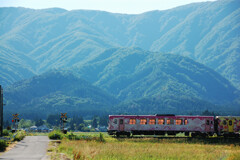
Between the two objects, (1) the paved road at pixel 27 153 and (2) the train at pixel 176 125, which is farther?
(2) the train at pixel 176 125

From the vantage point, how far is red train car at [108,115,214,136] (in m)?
67.6

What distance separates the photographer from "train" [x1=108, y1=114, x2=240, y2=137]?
6750 centimetres

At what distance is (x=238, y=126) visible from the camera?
2650 inches

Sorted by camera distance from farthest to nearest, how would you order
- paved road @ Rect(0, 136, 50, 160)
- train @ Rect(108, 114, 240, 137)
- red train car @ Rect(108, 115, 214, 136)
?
red train car @ Rect(108, 115, 214, 136) < train @ Rect(108, 114, 240, 137) < paved road @ Rect(0, 136, 50, 160)

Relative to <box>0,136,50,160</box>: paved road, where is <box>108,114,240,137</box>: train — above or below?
above

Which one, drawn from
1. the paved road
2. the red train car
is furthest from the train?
the paved road

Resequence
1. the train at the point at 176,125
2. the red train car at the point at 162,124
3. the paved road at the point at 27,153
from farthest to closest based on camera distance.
Answer: the red train car at the point at 162,124 → the train at the point at 176,125 → the paved road at the point at 27,153

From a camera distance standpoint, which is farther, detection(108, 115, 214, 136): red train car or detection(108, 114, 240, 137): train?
detection(108, 115, 214, 136): red train car

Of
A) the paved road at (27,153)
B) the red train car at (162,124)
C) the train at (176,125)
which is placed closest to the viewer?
the paved road at (27,153)

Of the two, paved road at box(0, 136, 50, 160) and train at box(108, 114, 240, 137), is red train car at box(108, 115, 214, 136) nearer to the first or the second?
train at box(108, 114, 240, 137)

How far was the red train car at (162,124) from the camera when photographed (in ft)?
222

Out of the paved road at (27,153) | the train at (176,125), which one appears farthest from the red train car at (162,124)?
the paved road at (27,153)

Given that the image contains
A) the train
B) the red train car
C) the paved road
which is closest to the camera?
the paved road

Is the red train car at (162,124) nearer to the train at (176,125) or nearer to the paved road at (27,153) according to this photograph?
the train at (176,125)
